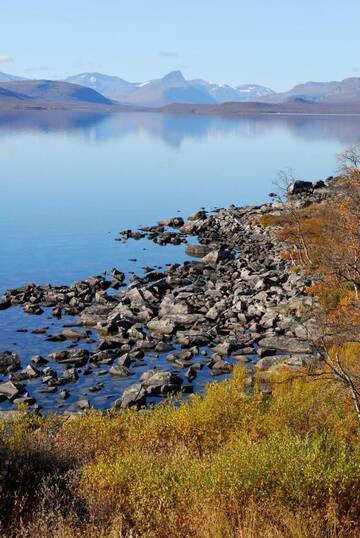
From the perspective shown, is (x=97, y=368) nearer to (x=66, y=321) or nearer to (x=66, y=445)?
(x=66, y=321)

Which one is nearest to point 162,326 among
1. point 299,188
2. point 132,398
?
point 132,398

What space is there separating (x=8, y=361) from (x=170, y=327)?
8.17 m

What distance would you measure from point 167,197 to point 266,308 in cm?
4781

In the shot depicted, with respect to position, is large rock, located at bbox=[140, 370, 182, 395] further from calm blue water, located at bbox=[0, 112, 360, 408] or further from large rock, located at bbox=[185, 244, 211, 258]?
large rock, located at bbox=[185, 244, 211, 258]

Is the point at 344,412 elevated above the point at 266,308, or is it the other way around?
the point at 344,412

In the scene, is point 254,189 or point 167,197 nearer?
point 167,197

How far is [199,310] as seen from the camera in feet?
113

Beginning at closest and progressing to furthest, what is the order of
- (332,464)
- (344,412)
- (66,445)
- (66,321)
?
(332,464)
(66,445)
(344,412)
(66,321)

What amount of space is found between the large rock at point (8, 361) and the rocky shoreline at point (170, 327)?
0.14 feet

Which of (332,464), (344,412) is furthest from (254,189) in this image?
(332,464)

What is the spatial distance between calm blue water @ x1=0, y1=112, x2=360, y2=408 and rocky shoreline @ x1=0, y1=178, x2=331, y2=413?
1689mm

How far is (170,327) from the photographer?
31438mm

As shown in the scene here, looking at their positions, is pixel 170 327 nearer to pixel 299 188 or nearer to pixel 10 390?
pixel 10 390

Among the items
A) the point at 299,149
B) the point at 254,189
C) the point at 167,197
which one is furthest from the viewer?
the point at 299,149
